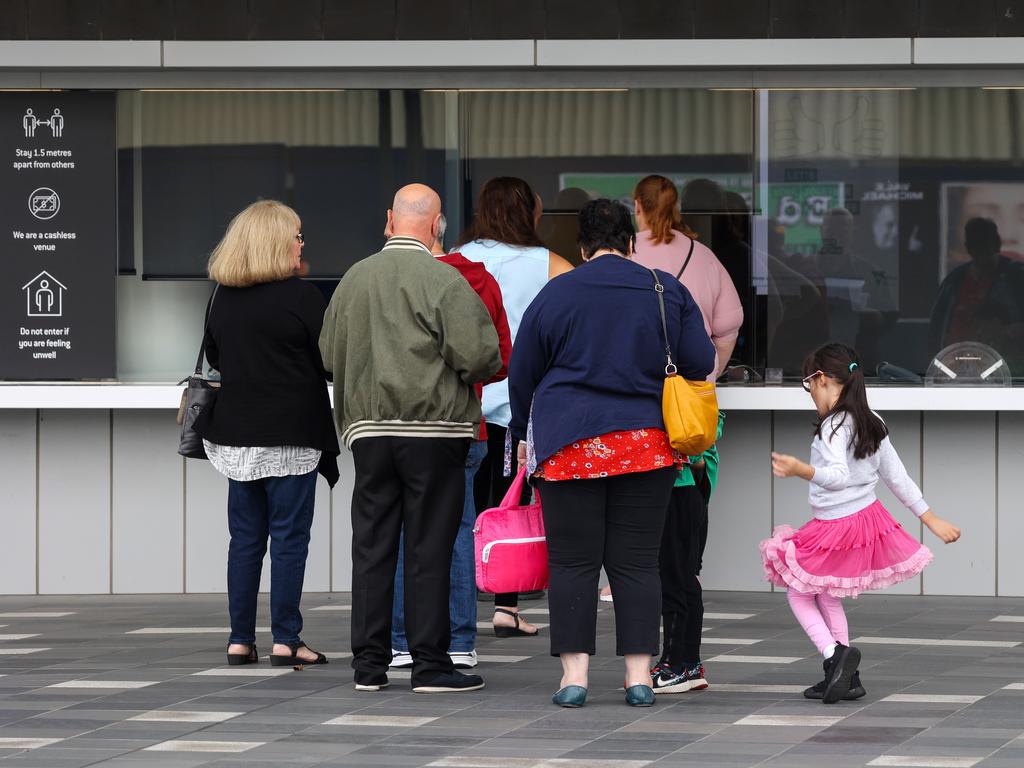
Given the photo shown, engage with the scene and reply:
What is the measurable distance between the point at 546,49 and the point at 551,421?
10.5 feet

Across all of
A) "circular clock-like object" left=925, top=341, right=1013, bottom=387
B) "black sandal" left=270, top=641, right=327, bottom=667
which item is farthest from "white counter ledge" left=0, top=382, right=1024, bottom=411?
"black sandal" left=270, top=641, right=327, bottom=667

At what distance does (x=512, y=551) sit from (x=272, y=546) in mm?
1016

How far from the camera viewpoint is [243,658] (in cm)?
662

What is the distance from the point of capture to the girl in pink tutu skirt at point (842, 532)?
5.84 m

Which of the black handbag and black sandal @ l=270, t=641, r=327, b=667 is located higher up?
the black handbag

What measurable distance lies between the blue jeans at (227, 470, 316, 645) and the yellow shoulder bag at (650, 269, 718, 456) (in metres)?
1.54

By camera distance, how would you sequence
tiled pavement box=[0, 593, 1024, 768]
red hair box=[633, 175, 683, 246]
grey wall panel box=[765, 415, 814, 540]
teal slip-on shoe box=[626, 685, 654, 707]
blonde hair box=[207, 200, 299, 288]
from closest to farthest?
tiled pavement box=[0, 593, 1024, 768], teal slip-on shoe box=[626, 685, 654, 707], blonde hair box=[207, 200, 299, 288], red hair box=[633, 175, 683, 246], grey wall panel box=[765, 415, 814, 540]

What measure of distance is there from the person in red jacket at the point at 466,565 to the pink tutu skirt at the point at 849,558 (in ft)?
3.94

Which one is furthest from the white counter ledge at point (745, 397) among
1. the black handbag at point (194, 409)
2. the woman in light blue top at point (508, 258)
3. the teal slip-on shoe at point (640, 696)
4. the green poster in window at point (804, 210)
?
the teal slip-on shoe at point (640, 696)

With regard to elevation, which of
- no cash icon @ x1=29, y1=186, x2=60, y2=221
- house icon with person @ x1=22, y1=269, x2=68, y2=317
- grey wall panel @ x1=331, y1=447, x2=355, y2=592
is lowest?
grey wall panel @ x1=331, y1=447, x2=355, y2=592

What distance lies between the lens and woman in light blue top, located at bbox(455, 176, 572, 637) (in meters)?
7.26

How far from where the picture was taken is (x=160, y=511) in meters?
8.73

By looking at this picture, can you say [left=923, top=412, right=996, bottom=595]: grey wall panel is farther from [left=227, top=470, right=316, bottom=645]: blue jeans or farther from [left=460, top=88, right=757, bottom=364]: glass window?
[left=227, top=470, right=316, bottom=645]: blue jeans

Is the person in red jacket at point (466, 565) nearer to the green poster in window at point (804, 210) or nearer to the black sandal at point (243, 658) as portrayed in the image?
the black sandal at point (243, 658)
